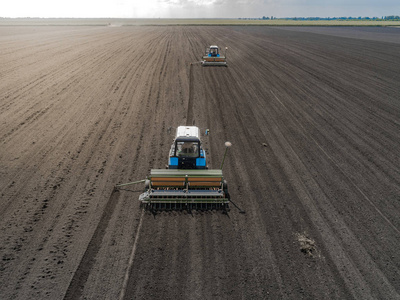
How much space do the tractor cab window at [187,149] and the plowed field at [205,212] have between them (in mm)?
2055

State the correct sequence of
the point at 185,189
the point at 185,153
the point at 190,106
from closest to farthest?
the point at 185,189 → the point at 185,153 → the point at 190,106

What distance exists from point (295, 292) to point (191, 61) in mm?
31491

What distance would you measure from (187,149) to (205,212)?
8.56 ft

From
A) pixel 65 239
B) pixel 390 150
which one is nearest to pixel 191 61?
pixel 390 150

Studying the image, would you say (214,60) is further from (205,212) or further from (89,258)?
(89,258)

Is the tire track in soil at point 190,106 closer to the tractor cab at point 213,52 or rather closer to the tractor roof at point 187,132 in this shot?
the tractor roof at point 187,132

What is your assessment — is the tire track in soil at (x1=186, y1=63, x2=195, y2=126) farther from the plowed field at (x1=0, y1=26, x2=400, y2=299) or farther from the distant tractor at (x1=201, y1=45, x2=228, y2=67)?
the distant tractor at (x1=201, y1=45, x2=228, y2=67)

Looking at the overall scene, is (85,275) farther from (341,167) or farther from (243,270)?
(341,167)

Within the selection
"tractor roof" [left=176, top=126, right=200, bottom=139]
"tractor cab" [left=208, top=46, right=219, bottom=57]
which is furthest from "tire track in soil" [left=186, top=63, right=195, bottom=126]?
"tractor cab" [left=208, top=46, right=219, bottom=57]

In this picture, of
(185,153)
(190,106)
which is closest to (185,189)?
(185,153)

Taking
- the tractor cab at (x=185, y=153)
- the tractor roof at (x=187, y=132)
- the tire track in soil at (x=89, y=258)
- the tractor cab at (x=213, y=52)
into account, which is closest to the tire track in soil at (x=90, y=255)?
the tire track in soil at (x=89, y=258)

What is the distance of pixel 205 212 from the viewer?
29.9 feet

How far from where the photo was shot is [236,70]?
97.2 feet

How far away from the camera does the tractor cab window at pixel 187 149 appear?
390 inches
